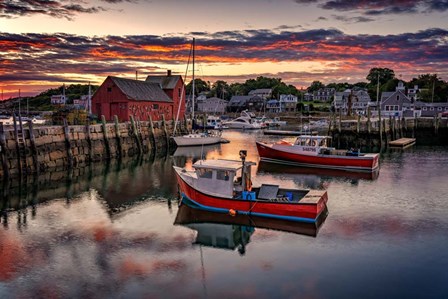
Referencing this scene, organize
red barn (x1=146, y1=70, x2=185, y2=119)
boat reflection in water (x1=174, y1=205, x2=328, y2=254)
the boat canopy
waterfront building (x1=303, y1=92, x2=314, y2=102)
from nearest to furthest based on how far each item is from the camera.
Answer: boat reflection in water (x1=174, y1=205, x2=328, y2=254)
the boat canopy
red barn (x1=146, y1=70, x2=185, y2=119)
waterfront building (x1=303, y1=92, x2=314, y2=102)

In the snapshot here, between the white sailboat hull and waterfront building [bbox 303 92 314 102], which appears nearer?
the white sailboat hull

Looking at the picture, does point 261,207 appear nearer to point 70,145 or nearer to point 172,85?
point 70,145

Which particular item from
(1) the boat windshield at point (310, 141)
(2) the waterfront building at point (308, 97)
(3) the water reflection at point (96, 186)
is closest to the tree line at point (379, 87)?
(2) the waterfront building at point (308, 97)

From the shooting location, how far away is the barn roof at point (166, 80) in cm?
6600

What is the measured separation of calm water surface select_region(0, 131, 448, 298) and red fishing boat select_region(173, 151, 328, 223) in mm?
601

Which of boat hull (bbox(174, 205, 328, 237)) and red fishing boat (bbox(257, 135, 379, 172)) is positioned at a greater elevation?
red fishing boat (bbox(257, 135, 379, 172))

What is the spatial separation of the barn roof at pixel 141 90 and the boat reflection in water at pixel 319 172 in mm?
25076

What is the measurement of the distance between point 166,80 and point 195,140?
62.6 ft

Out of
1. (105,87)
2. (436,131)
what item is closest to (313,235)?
(105,87)

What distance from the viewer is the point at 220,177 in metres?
20.0

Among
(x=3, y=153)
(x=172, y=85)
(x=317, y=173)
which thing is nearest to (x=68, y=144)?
(x=3, y=153)

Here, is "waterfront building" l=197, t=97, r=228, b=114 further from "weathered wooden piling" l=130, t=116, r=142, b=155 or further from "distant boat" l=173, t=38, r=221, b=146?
"weathered wooden piling" l=130, t=116, r=142, b=155

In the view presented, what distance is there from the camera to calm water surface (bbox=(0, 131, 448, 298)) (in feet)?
41.6

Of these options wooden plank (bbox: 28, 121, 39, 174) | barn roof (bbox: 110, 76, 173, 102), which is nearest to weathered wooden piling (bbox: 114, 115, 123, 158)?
wooden plank (bbox: 28, 121, 39, 174)
